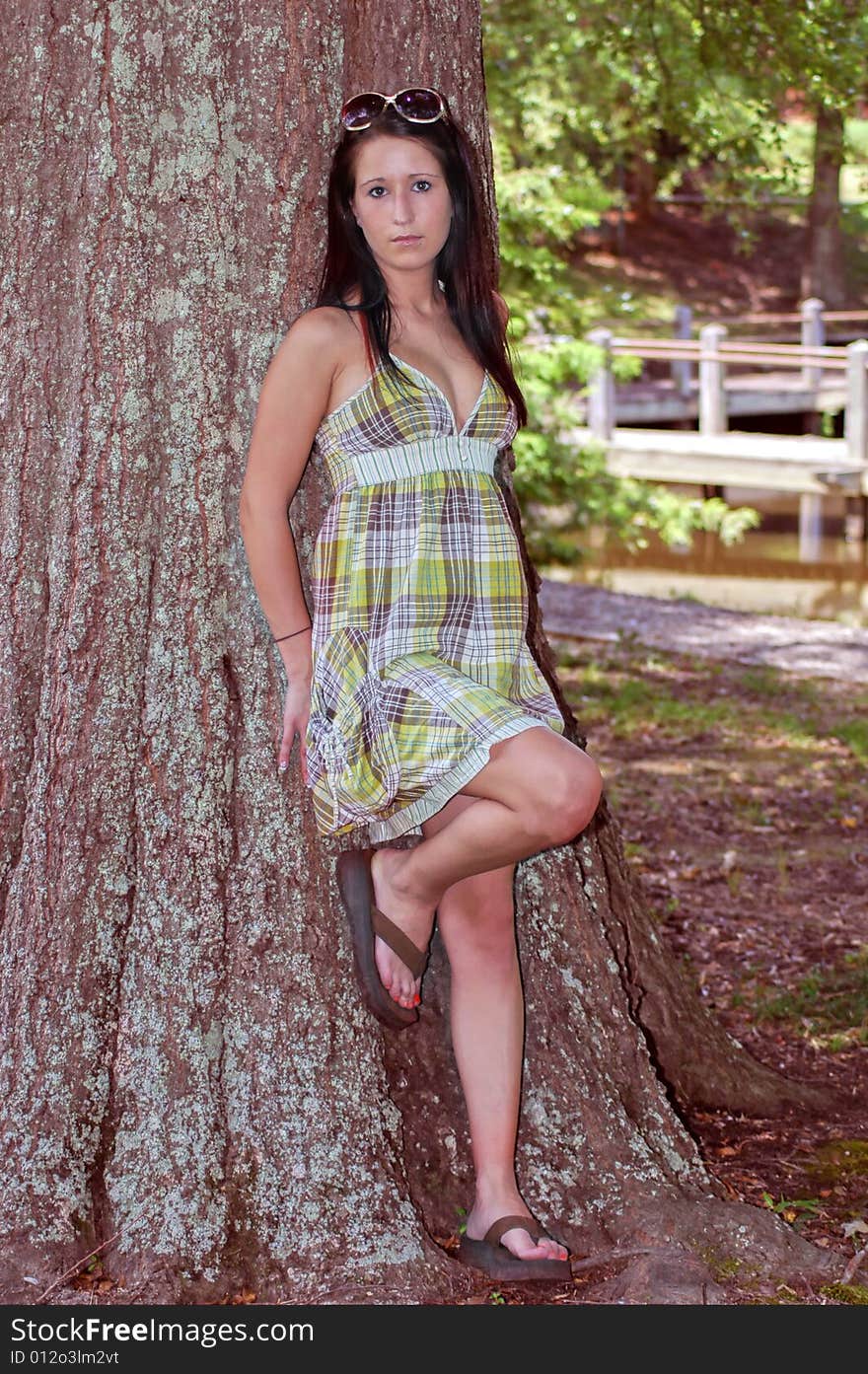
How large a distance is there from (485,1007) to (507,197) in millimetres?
8837

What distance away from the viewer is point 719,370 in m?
19.4

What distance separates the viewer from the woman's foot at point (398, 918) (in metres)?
3.30

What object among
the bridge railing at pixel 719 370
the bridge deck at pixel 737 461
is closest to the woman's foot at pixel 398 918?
the bridge railing at pixel 719 370

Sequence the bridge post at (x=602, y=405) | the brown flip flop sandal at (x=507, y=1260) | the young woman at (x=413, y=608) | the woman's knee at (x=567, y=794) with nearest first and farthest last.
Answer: the woman's knee at (x=567, y=794), the young woman at (x=413, y=608), the brown flip flop sandal at (x=507, y=1260), the bridge post at (x=602, y=405)

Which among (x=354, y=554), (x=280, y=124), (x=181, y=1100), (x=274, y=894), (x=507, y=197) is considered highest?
(x=507, y=197)

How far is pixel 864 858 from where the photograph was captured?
248 inches

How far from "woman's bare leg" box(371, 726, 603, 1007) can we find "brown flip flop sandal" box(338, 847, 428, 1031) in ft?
0.14

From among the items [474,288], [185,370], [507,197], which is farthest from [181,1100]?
[507,197]

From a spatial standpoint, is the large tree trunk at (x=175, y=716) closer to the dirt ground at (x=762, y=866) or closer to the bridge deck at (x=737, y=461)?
the dirt ground at (x=762, y=866)

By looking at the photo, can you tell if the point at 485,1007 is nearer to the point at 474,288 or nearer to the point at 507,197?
the point at 474,288

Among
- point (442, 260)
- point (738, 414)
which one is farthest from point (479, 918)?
point (738, 414)

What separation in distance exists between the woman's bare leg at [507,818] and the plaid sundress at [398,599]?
7cm

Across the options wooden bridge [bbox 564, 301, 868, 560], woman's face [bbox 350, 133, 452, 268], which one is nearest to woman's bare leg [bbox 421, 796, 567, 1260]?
woman's face [bbox 350, 133, 452, 268]

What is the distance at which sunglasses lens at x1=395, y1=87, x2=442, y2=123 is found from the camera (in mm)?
3213
